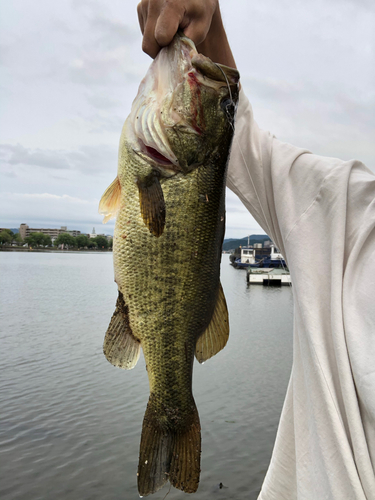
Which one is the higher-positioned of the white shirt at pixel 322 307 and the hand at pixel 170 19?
the hand at pixel 170 19

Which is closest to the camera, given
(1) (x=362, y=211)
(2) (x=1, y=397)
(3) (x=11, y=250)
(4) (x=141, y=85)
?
(1) (x=362, y=211)

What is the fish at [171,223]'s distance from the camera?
1604 millimetres

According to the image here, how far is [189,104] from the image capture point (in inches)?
64.2

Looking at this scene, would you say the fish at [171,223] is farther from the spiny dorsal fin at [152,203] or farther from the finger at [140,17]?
the finger at [140,17]

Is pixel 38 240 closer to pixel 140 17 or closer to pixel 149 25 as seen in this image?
pixel 140 17

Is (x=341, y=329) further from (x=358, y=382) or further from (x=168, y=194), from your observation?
(x=168, y=194)

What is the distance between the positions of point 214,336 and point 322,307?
22.6 inches

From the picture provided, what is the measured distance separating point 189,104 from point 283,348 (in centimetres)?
1830

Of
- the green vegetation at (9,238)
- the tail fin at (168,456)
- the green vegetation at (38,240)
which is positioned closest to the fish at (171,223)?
the tail fin at (168,456)

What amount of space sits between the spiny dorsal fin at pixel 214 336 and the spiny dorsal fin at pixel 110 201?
25.1 inches

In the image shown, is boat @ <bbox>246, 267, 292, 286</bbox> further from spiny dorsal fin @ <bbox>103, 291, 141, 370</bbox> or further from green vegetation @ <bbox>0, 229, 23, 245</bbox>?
green vegetation @ <bbox>0, 229, 23, 245</bbox>

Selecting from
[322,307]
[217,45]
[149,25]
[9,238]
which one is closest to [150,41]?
[149,25]

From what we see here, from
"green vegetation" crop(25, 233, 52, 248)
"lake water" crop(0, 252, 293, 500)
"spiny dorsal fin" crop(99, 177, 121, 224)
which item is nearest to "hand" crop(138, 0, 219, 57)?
"spiny dorsal fin" crop(99, 177, 121, 224)

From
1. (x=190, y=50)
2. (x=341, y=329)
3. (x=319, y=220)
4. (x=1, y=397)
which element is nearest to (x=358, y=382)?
(x=341, y=329)
